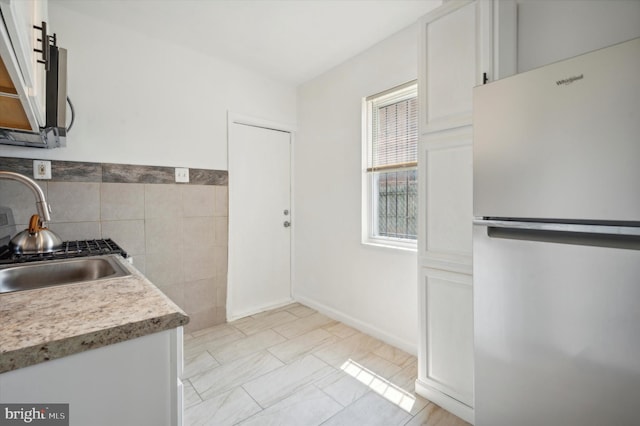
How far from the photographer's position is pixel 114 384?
641 mm

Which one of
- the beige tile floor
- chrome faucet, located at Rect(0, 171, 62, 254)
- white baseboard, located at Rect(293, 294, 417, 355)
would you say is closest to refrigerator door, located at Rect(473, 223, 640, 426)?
the beige tile floor

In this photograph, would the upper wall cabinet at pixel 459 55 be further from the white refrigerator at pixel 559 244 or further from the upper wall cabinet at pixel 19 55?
the upper wall cabinet at pixel 19 55

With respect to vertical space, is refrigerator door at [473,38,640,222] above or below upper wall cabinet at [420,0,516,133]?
below

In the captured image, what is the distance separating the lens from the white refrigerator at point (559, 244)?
3.09 feet

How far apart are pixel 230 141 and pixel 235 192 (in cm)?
49

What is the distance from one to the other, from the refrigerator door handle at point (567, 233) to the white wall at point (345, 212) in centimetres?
109

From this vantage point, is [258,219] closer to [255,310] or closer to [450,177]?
[255,310]

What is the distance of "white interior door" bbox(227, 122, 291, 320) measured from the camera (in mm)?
2965

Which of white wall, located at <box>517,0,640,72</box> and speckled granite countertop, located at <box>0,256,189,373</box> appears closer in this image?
speckled granite countertop, located at <box>0,256,189,373</box>

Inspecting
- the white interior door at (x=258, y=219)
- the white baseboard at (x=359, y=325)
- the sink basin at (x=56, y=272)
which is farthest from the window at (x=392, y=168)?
the sink basin at (x=56, y=272)

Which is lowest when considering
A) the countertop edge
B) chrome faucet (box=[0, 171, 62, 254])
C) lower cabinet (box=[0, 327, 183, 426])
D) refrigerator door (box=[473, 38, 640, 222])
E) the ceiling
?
lower cabinet (box=[0, 327, 183, 426])

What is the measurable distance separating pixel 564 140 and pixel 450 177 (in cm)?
59

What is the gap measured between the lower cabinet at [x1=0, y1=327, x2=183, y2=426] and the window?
6.49 feet

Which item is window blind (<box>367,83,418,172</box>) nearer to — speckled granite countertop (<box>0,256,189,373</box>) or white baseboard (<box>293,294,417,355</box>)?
white baseboard (<box>293,294,417,355</box>)
